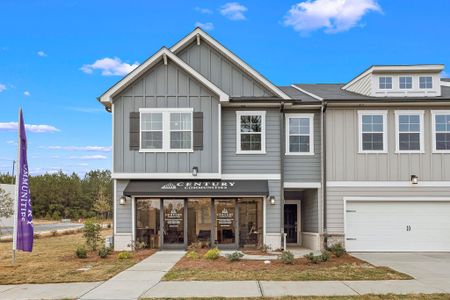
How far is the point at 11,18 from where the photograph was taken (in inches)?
777

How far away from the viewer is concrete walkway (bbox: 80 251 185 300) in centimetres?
988

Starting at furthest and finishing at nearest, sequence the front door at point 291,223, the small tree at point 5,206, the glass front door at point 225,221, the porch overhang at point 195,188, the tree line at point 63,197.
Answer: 1. the tree line at point 63,197
2. the small tree at point 5,206
3. the front door at point 291,223
4. the glass front door at point 225,221
5. the porch overhang at point 195,188

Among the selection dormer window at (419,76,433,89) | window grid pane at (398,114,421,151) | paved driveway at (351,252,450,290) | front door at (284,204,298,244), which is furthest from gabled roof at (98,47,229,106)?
dormer window at (419,76,433,89)

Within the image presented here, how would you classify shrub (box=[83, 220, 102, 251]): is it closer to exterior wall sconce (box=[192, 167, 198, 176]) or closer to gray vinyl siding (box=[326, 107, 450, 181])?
exterior wall sconce (box=[192, 167, 198, 176])

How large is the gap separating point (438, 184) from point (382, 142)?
2.67 meters

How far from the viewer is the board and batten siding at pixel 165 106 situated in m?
17.7

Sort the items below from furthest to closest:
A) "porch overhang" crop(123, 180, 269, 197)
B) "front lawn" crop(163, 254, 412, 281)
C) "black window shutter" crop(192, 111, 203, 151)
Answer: "black window shutter" crop(192, 111, 203, 151) → "porch overhang" crop(123, 180, 269, 197) → "front lawn" crop(163, 254, 412, 281)

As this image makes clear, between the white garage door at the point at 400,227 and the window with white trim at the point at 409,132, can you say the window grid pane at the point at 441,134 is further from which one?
the white garage door at the point at 400,227

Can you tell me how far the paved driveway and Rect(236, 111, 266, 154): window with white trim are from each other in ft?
17.6

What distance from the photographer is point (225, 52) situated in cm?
1844

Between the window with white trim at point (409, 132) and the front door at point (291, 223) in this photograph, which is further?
the front door at point (291, 223)

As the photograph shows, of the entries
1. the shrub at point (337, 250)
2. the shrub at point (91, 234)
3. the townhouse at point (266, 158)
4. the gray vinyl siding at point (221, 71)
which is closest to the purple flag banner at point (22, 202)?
the shrub at point (91, 234)

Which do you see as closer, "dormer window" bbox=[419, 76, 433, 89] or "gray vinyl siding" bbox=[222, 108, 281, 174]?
"gray vinyl siding" bbox=[222, 108, 281, 174]

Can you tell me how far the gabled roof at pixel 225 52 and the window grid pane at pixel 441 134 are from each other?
5.95m
